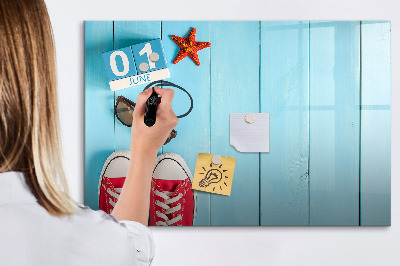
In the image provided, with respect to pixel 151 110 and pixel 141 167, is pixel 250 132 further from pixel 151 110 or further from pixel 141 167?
pixel 141 167

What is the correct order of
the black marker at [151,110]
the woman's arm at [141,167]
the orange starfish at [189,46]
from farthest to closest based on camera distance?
the orange starfish at [189,46] < the black marker at [151,110] < the woman's arm at [141,167]

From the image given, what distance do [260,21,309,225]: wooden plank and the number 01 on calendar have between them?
328 mm

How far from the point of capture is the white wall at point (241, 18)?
1279mm

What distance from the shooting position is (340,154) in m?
1.29

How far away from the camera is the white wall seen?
1.28 meters

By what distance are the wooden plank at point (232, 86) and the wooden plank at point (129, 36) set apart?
0.19 meters

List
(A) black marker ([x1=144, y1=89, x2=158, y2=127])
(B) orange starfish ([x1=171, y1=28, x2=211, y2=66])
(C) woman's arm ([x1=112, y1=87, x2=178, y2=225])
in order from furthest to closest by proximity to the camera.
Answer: (B) orange starfish ([x1=171, y1=28, x2=211, y2=66]) → (A) black marker ([x1=144, y1=89, x2=158, y2=127]) → (C) woman's arm ([x1=112, y1=87, x2=178, y2=225])

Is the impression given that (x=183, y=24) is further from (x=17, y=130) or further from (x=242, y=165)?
(x=17, y=130)

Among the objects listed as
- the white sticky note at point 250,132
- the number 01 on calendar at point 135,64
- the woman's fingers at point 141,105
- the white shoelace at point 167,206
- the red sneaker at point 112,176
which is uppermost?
the number 01 on calendar at point 135,64

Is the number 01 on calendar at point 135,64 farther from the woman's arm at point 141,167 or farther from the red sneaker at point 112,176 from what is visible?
the woman's arm at point 141,167

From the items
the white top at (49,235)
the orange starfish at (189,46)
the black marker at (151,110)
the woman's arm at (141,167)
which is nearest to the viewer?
the white top at (49,235)

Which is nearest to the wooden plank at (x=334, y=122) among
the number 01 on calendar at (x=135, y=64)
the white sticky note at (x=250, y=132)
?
the white sticky note at (x=250, y=132)

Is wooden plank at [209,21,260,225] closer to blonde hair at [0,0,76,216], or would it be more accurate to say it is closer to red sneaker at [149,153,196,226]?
red sneaker at [149,153,196,226]

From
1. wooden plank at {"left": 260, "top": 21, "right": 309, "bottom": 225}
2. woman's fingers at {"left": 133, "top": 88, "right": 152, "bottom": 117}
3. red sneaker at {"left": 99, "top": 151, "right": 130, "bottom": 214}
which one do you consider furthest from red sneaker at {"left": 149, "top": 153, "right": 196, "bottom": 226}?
woman's fingers at {"left": 133, "top": 88, "right": 152, "bottom": 117}
